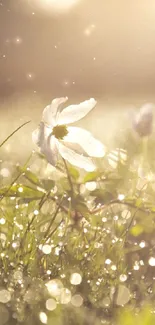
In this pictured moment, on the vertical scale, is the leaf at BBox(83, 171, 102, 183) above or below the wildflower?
below

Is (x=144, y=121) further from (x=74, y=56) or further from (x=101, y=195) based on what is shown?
(x=74, y=56)

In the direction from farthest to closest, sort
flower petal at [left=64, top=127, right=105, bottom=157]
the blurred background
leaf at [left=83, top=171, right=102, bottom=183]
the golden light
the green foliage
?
1. the golden light
2. the blurred background
3. leaf at [left=83, top=171, right=102, bottom=183]
4. flower petal at [left=64, top=127, right=105, bottom=157]
5. the green foliage

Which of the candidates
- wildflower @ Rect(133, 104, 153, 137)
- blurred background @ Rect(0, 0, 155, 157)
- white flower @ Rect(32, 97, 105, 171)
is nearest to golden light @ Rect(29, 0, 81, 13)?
blurred background @ Rect(0, 0, 155, 157)

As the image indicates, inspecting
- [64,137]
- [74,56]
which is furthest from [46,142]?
[74,56]

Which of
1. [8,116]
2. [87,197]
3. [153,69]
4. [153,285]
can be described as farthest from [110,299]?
[153,69]

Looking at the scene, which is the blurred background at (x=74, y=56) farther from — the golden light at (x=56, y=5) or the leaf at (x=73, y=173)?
the leaf at (x=73, y=173)

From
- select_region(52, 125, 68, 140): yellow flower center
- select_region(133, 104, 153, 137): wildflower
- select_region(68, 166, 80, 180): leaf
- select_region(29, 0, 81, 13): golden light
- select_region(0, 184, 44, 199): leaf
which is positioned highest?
select_region(29, 0, 81, 13): golden light

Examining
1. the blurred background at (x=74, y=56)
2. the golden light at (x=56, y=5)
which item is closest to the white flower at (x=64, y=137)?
the blurred background at (x=74, y=56)

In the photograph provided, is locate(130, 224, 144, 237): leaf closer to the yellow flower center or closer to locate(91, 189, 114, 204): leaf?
locate(91, 189, 114, 204): leaf

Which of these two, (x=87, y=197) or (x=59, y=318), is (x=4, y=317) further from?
(x=87, y=197)
